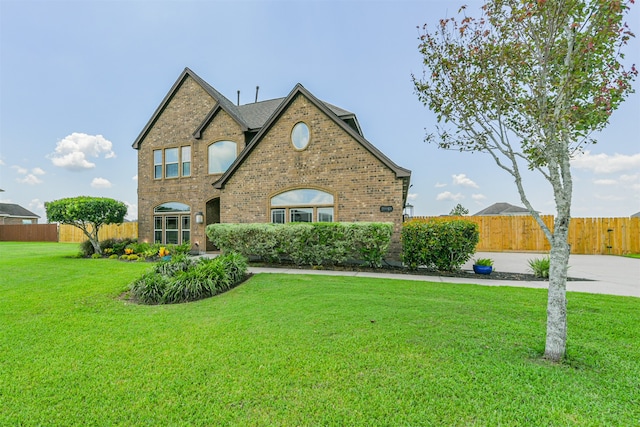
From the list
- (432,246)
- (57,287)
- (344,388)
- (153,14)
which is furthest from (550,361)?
(153,14)

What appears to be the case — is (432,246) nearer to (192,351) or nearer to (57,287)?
(192,351)

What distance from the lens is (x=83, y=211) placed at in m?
12.7

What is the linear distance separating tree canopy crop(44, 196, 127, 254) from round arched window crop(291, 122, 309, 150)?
9559mm

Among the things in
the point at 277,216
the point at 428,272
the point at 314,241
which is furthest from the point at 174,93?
the point at 428,272

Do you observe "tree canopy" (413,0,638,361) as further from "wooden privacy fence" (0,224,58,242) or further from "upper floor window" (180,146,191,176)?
"wooden privacy fence" (0,224,58,242)

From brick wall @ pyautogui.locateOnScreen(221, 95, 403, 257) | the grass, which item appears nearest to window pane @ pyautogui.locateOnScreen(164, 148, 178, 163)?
brick wall @ pyautogui.locateOnScreen(221, 95, 403, 257)

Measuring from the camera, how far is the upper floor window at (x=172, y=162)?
629 inches

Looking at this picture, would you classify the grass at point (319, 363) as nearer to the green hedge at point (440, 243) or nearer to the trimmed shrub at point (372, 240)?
the green hedge at point (440, 243)

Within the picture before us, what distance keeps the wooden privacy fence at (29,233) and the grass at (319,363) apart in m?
31.0

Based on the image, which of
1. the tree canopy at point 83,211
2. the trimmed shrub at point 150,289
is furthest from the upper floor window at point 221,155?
the trimmed shrub at point 150,289

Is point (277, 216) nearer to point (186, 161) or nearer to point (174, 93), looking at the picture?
point (186, 161)

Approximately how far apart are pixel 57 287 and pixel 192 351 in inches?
240

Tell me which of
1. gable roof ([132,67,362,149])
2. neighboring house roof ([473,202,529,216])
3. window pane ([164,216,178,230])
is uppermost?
gable roof ([132,67,362,149])

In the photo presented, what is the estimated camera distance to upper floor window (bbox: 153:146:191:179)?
15977 mm
